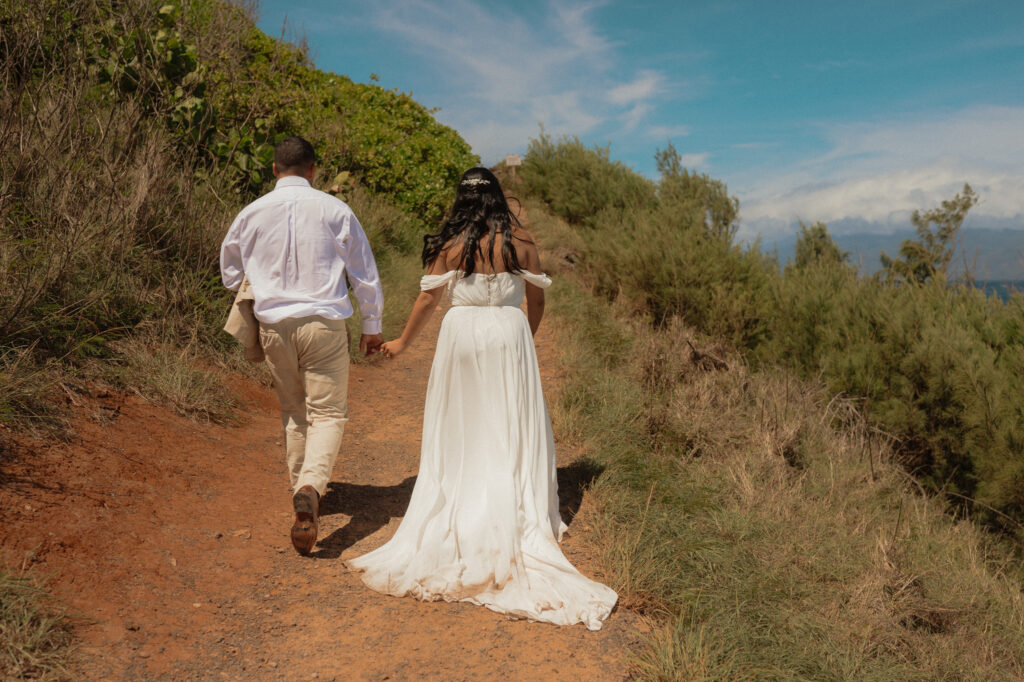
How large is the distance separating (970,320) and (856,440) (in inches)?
79.0

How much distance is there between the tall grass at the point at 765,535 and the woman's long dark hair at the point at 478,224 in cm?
163

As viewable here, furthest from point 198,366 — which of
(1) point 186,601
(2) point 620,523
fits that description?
(2) point 620,523

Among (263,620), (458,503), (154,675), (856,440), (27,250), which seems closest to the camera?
(154,675)

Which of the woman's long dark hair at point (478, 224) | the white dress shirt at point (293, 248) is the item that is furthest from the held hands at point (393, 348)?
the woman's long dark hair at point (478, 224)

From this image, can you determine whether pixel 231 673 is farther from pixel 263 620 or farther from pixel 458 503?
pixel 458 503

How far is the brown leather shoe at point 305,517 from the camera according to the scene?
3.69 metres

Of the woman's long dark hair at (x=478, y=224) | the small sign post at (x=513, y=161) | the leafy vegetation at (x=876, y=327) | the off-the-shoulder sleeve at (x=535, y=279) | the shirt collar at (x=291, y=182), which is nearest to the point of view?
the woman's long dark hair at (x=478, y=224)

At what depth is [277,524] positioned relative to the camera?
169 inches

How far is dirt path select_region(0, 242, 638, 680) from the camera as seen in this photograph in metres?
2.97

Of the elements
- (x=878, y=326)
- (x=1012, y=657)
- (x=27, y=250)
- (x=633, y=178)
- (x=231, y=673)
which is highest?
(x=633, y=178)

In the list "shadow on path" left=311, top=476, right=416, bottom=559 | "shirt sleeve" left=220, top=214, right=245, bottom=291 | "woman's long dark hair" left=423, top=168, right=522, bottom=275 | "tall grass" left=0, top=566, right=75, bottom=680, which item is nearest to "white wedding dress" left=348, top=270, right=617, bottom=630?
"woman's long dark hair" left=423, top=168, right=522, bottom=275

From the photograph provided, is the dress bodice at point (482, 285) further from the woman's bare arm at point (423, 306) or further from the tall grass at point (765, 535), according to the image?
the tall grass at point (765, 535)

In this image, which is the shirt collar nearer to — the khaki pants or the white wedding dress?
the khaki pants

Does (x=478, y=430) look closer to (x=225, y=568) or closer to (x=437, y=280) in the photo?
(x=437, y=280)
